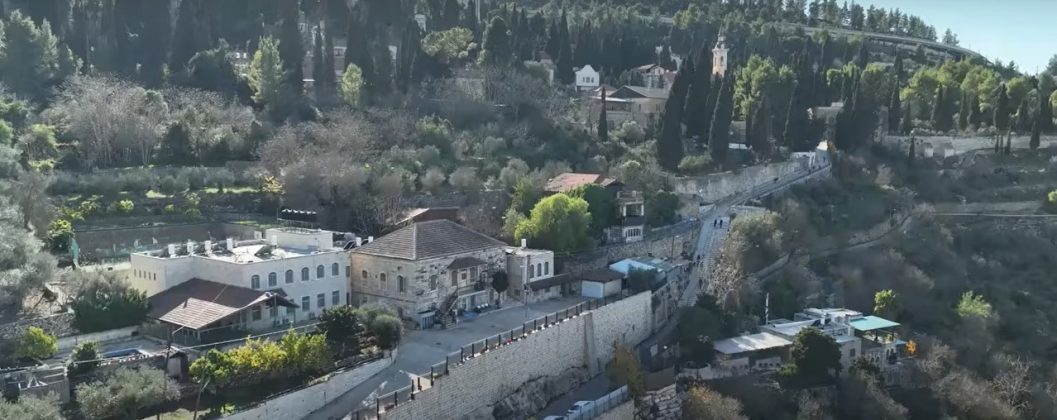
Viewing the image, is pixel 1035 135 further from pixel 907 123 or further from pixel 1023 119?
pixel 907 123

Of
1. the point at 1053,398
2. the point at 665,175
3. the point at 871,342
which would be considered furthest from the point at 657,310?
the point at 1053,398

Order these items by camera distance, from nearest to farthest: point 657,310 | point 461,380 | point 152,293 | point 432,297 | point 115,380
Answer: point 115,380
point 461,380
point 152,293
point 432,297
point 657,310

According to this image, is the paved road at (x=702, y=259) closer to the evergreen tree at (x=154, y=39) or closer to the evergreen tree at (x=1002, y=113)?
the evergreen tree at (x=1002, y=113)

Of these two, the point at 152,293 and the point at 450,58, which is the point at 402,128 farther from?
the point at 152,293

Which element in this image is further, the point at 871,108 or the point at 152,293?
the point at 871,108

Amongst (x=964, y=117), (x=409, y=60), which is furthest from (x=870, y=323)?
(x=964, y=117)

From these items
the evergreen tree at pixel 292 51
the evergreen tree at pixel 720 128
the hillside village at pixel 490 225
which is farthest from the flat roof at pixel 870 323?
the evergreen tree at pixel 292 51
